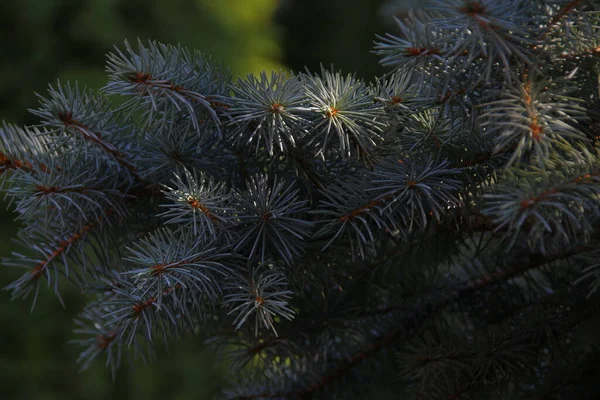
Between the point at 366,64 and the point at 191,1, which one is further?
the point at 366,64

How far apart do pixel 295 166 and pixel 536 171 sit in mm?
164

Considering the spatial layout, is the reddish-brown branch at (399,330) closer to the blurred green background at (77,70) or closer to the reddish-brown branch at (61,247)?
the reddish-brown branch at (61,247)

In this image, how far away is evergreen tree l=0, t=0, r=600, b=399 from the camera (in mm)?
349

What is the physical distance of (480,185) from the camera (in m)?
0.41

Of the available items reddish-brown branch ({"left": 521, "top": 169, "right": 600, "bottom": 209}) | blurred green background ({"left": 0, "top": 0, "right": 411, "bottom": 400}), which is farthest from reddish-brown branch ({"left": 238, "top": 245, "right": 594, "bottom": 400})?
blurred green background ({"left": 0, "top": 0, "right": 411, "bottom": 400})

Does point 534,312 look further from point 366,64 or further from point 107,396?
point 366,64

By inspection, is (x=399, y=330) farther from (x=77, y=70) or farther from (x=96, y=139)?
(x=77, y=70)

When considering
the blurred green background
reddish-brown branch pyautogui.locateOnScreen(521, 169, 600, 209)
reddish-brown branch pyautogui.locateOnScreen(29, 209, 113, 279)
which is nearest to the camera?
reddish-brown branch pyautogui.locateOnScreen(521, 169, 600, 209)

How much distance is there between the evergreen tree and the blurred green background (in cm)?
109

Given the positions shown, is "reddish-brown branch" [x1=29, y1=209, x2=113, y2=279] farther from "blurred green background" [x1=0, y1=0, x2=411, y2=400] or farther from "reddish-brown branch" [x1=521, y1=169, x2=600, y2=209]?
"blurred green background" [x1=0, y1=0, x2=411, y2=400]

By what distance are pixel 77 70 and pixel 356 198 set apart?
1.72 metres

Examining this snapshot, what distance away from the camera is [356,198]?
1.31 ft

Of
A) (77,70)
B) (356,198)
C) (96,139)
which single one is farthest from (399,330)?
(77,70)

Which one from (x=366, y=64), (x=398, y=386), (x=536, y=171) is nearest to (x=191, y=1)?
(x=366, y=64)
